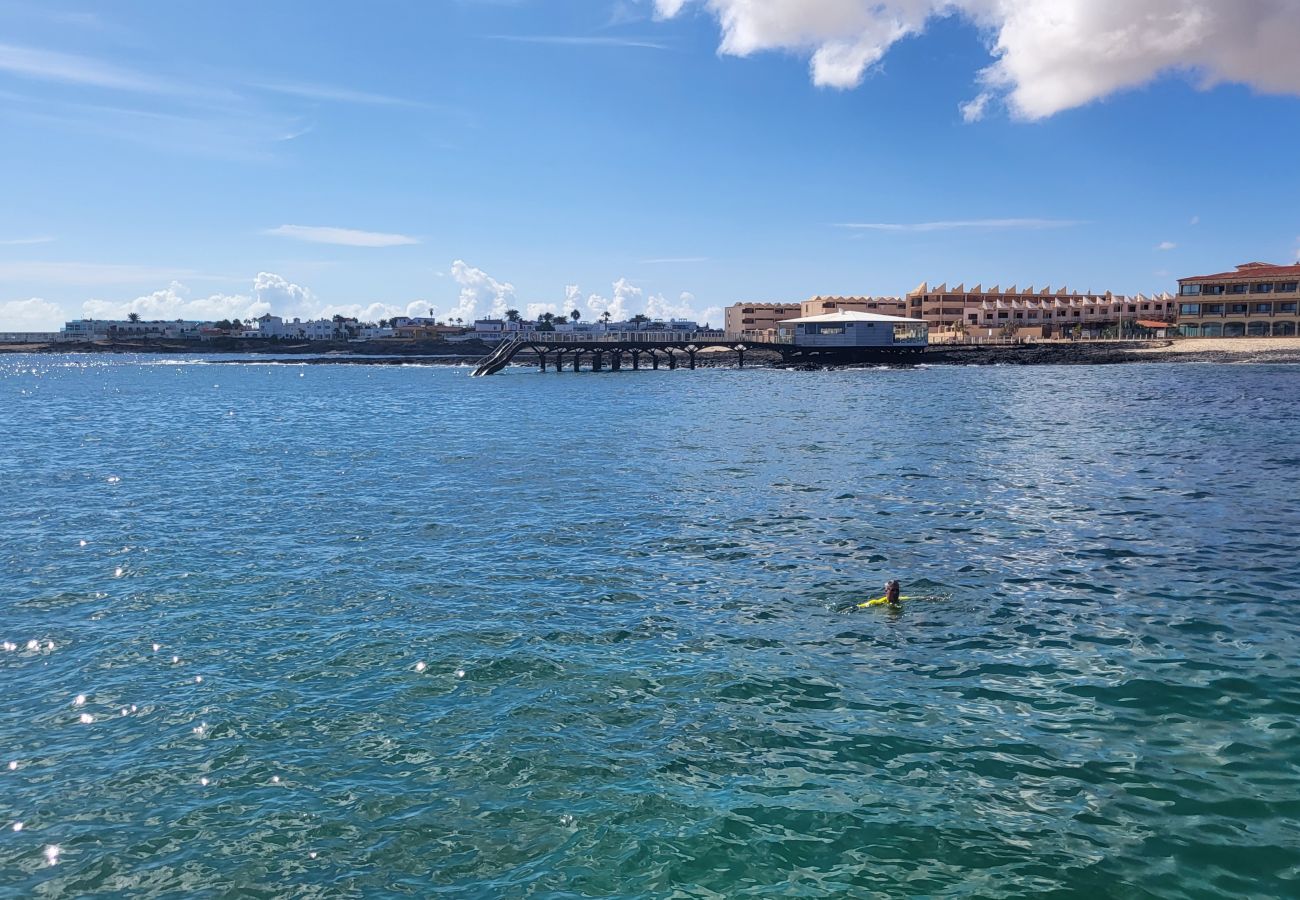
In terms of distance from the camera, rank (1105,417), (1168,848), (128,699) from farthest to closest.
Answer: (1105,417)
(128,699)
(1168,848)

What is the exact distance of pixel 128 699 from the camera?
1248cm

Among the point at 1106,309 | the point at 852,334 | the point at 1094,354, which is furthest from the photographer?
the point at 1106,309

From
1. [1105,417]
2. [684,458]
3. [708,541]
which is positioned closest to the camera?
[708,541]

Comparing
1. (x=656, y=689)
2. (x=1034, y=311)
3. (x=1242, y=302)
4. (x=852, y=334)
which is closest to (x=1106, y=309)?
(x=1034, y=311)

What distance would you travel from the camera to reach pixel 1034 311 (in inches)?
6560

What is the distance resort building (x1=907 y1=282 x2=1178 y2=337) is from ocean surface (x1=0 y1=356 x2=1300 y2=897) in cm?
14417

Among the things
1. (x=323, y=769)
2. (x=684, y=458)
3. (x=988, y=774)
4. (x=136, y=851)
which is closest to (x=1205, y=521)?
(x=988, y=774)

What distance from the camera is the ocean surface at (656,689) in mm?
8617

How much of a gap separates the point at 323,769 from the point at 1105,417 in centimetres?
5289

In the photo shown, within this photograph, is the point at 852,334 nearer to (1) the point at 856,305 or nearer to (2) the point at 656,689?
(1) the point at 856,305

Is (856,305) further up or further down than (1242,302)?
further up

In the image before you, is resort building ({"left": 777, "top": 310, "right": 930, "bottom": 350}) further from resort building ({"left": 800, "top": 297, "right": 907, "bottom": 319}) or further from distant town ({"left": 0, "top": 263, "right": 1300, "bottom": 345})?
resort building ({"left": 800, "top": 297, "right": 907, "bottom": 319})

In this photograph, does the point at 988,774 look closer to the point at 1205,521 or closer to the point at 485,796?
the point at 485,796

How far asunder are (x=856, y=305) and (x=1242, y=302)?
3005 inches
